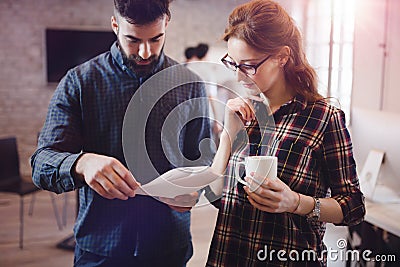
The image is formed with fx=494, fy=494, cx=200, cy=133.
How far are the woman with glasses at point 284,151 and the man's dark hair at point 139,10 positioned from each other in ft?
0.63

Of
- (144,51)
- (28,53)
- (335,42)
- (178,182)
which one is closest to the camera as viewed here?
(178,182)

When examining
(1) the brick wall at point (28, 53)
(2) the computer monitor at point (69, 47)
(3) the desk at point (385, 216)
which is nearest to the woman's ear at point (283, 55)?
(3) the desk at point (385, 216)

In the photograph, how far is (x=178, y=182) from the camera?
1052mm

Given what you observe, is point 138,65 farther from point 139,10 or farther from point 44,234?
point 44,234

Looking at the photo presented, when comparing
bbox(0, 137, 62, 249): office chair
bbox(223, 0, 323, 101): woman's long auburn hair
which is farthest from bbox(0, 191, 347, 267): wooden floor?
bbox(223, 0, 323, 101): woman's long auburn hair

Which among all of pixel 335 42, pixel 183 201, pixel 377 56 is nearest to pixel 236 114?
pixel 183 201

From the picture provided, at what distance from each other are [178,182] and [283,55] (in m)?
0.36

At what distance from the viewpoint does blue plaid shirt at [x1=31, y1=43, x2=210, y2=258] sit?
1.21 meters

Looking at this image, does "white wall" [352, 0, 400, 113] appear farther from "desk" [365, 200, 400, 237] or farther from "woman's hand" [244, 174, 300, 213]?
"woman's hand" [244, 174, 300, 213]

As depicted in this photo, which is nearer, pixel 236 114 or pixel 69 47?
pixel 236 114

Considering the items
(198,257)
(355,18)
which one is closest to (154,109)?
(198,257)

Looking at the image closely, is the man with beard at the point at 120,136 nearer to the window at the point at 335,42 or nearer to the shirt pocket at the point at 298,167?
the shirt pocket at the point at 298,167

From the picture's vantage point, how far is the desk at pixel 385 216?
177 cm

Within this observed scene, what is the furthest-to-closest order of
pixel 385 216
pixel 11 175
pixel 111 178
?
pixel 11 175, pixel 385 216, pixel 111 178
